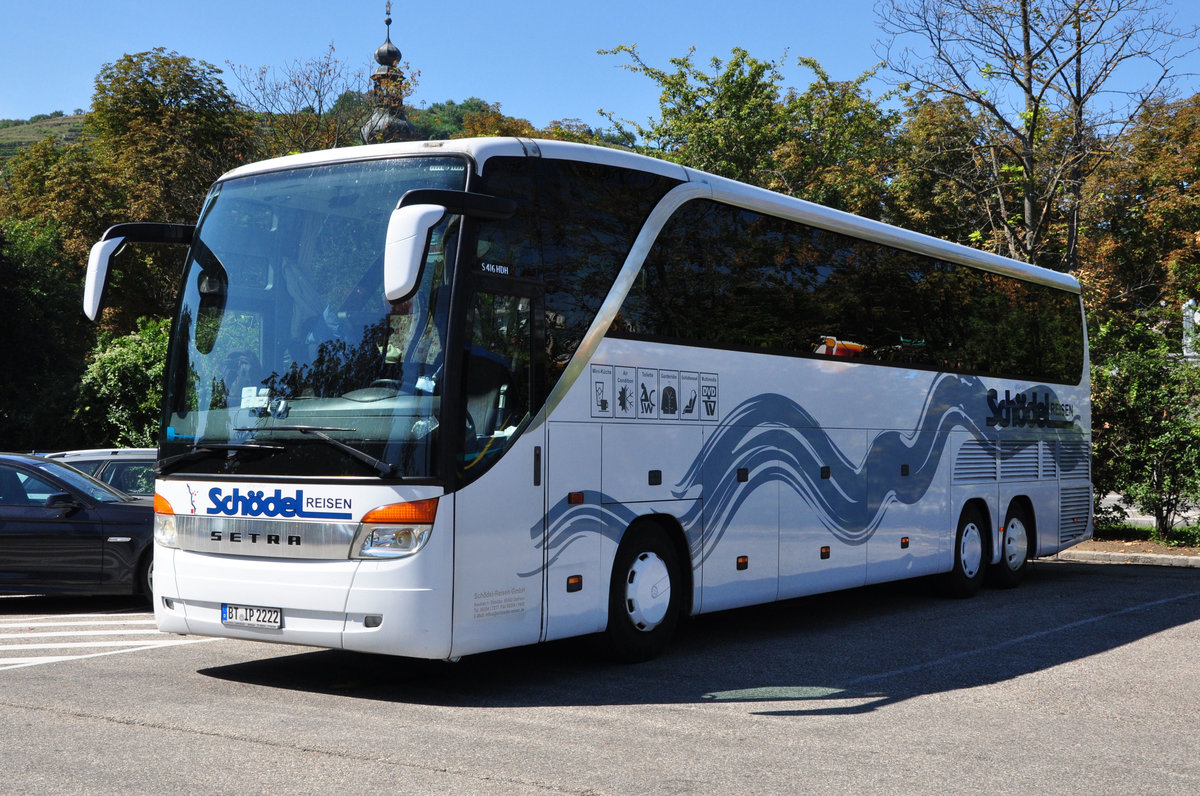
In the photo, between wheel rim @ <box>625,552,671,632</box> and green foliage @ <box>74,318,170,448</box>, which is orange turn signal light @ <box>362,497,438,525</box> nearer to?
wheel rim @ <box>625,552,671,632</box>

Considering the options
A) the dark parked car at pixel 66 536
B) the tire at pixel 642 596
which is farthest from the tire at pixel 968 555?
the dark parked car at pixel 66 536

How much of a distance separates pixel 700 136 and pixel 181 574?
31.0 metres

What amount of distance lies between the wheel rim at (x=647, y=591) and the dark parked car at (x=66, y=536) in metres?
5.86

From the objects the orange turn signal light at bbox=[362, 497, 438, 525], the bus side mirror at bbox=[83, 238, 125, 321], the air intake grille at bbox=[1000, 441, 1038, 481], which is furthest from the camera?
the air intake grille at bbox=[1000, 441, 1038, 481]

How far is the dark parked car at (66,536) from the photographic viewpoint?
40.3 ft

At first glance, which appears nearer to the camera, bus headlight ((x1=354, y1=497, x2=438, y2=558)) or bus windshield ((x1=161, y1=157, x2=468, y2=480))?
bus headlight ((x1=354, y1=497, x2=438, y2=558))

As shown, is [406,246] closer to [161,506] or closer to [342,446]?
[342,446]

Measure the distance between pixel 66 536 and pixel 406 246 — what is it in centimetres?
742

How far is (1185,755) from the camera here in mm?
6648

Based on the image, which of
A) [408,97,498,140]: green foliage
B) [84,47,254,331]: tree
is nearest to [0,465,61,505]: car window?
[84,47,254,331]: tree

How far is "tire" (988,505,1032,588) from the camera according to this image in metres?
15.1

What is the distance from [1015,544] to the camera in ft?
50.4

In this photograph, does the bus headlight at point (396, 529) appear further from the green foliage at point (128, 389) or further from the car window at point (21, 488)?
the green foliage at point (128, 389)

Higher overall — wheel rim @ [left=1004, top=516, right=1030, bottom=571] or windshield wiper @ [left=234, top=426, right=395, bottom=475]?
windshield wiper @ [left=234, top=426, right=395, bottom=475]
